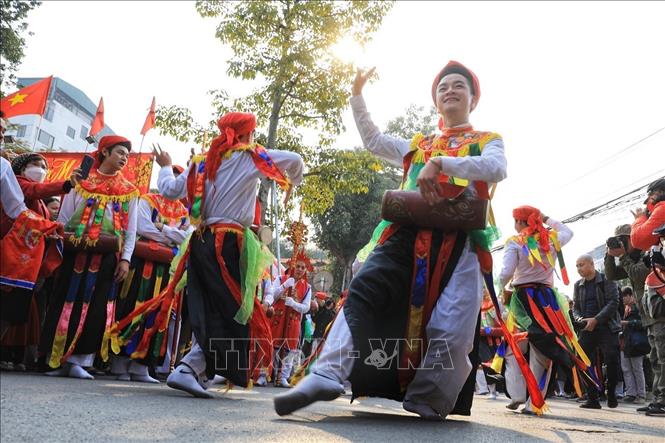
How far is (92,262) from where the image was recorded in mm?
5160

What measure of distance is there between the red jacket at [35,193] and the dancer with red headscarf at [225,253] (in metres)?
1.00

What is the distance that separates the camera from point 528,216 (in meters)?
5.89

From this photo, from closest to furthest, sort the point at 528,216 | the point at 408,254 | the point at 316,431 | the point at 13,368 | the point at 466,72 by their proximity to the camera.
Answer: the point at 316,431 < the point at 408,254 < the point at 466,72 < the point at 13,368 < the point at 528,216

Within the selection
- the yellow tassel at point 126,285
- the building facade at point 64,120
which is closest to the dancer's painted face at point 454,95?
the yellow tassel at point 126,285

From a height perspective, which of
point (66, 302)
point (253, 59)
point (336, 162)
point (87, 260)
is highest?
point (253, 59)

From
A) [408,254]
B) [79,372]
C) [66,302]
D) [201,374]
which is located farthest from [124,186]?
[408,254]

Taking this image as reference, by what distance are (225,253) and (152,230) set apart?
7.88 feet

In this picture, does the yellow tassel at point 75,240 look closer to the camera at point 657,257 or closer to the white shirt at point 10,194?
the white shirt at point 10,194

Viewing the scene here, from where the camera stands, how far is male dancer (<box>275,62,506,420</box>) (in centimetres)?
296

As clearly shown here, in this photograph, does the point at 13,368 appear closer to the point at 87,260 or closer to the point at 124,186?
the point at 87,260

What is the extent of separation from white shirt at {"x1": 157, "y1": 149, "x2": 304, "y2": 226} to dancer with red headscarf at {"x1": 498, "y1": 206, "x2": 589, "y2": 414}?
257 cm

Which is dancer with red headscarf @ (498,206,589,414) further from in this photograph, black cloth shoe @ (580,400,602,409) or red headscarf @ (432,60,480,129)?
red headscarf @ (432,60,480,129)

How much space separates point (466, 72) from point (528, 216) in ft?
8.49

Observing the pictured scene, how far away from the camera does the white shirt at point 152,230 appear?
6039mm
